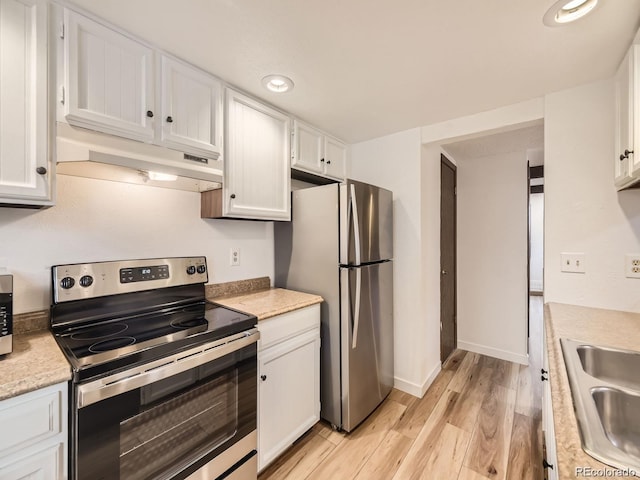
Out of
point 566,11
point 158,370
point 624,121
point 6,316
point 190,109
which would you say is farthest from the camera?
point 190,109

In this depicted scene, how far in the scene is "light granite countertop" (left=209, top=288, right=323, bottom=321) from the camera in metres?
1.62

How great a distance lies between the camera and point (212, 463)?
4.20ft

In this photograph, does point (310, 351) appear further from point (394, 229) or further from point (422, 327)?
point (394, 229)

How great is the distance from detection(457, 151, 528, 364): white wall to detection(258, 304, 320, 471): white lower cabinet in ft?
7.31

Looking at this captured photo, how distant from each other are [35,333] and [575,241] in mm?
2877

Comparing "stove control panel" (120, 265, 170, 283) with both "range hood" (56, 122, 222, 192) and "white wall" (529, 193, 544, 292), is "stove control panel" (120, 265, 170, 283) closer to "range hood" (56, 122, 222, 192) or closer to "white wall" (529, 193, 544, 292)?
"range hood" (56, 122, 222, 192)

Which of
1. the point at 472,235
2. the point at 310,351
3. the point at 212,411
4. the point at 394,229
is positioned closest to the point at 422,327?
the point at 394,229

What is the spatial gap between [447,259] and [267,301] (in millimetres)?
2164

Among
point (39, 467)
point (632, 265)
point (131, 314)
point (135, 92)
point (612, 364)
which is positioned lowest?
point (39, 467)

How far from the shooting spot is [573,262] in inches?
68.5

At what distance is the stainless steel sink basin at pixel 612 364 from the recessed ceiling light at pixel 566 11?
53.4 inches

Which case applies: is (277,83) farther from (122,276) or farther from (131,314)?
(131,314)

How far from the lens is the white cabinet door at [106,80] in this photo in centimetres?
115

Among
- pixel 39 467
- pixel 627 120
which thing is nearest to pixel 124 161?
pixel 39 467
